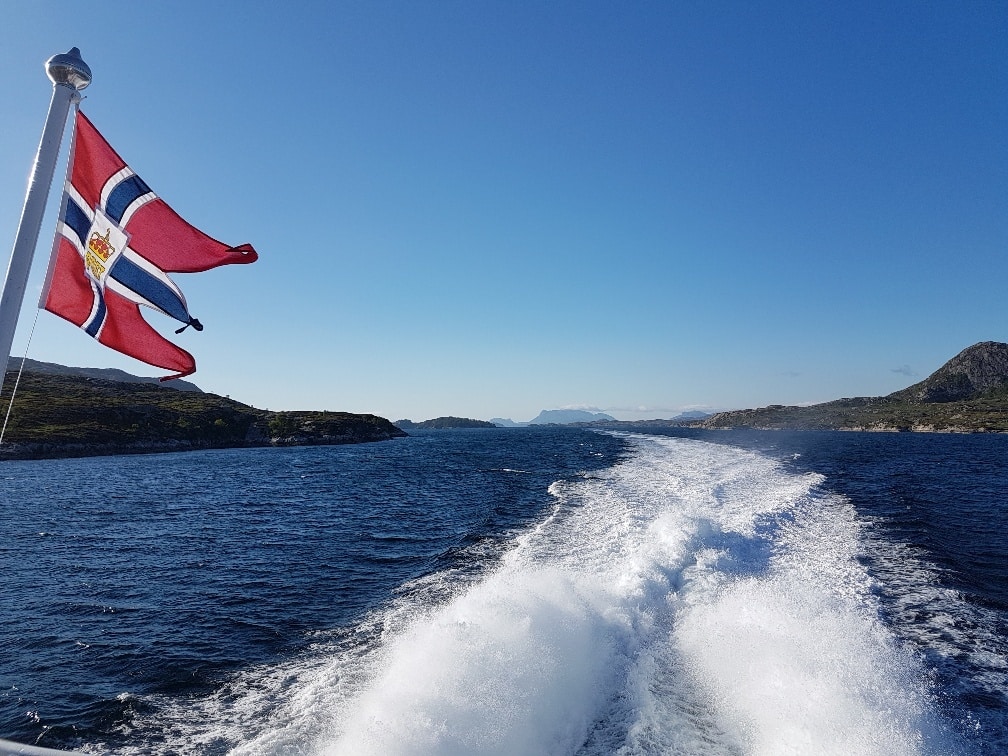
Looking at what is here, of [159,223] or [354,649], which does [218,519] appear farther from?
[159,223]

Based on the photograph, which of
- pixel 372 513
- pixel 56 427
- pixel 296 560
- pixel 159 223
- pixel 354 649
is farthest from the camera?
pixel 56 427

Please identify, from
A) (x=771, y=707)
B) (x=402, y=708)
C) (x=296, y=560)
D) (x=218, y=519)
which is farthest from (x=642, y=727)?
(x=218, y=519)

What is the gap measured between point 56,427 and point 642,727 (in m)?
87.0

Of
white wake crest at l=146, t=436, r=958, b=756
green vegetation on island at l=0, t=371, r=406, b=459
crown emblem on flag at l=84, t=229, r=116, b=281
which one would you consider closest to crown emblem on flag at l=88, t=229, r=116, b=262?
crown emblem on flag at l=84, t=229, r=116, b=281

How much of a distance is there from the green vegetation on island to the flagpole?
62629mm

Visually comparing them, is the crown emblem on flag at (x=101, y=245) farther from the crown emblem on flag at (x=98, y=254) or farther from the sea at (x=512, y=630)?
the sea at (x=512, y=630)

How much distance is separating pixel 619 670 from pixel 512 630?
2375 millimetres

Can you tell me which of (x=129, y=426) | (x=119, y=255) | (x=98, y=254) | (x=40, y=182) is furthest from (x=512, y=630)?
(x=129, y=426)

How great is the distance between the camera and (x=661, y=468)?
Result: 4741 cm

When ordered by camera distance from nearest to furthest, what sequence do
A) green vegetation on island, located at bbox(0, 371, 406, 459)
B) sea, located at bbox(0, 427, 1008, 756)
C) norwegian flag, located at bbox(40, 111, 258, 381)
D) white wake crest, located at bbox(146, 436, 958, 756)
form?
norwegian flag, located at bbox(40, 111, 258, 381) → white wake crest, located at bbox(146, 436, 958, 756) → sea, located at bbox(0, 427, 1008, 756) → green vegetation on island, located at bbox(0, 371, 406, 459)

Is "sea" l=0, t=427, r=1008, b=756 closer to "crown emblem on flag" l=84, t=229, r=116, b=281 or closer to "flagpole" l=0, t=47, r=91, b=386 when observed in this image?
"flagpole" l=0, t=47, r=91, b=386

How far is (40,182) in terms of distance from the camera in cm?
544

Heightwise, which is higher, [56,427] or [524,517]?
[56,427]

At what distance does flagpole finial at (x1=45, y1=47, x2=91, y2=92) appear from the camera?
5410mm
